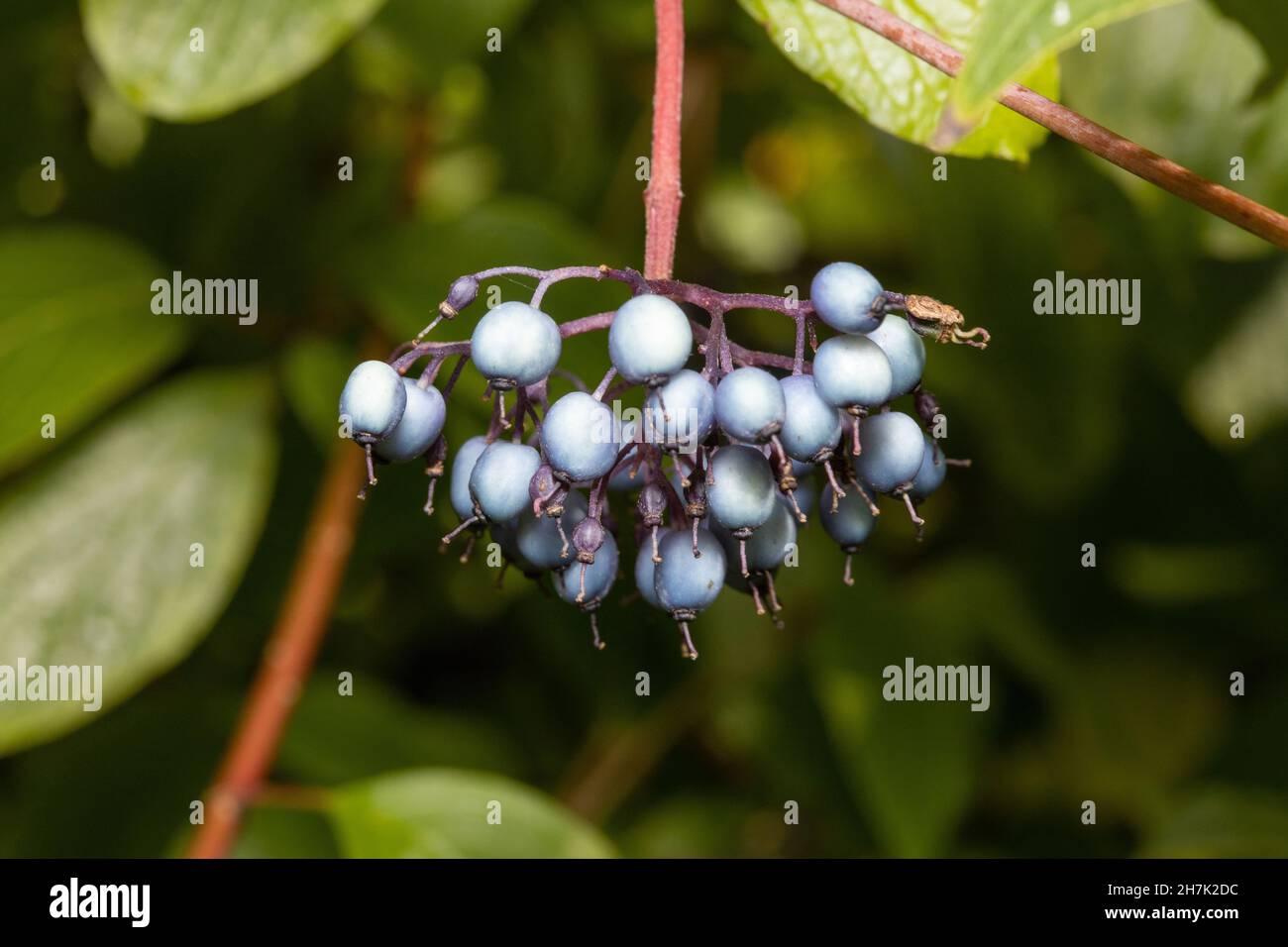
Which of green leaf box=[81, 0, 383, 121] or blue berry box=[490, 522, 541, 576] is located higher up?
green leaf box=[81, 0, 383, 121]

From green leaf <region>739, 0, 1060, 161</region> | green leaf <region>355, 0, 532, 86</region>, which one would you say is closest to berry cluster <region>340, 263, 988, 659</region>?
green leaf <region>739, 0, 1060, 161</region>

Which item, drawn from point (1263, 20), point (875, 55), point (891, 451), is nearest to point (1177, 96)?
point (1263, 20)

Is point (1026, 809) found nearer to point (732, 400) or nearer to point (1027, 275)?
point (1027, 275)

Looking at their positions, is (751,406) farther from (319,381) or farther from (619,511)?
(319,381)

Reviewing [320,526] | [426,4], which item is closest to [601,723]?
[320,526]

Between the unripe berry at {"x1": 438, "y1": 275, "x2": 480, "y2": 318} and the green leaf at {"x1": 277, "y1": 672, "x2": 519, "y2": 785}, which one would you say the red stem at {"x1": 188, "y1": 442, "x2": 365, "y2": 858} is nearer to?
the green leaf at {"x1": 277, "y1": 672, "x2": 519, "y2": 785}
